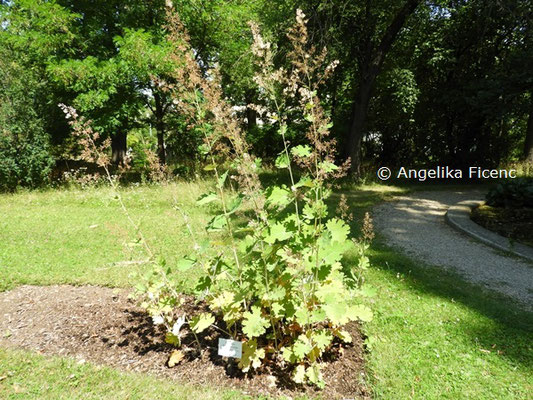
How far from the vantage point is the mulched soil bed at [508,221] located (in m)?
5.81

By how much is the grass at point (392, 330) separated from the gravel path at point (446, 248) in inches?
13.2

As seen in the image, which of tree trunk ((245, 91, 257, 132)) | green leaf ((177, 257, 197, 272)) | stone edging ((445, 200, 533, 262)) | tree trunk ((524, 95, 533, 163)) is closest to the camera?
green leaf ((177, 257, 197, 272))

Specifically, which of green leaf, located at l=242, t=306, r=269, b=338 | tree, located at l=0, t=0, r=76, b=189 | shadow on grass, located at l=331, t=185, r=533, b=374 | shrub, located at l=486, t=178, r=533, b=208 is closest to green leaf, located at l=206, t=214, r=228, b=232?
green leaf, located at l=242, t=306, r=269, b=338

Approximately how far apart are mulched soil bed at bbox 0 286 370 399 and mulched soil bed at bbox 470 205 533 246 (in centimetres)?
458

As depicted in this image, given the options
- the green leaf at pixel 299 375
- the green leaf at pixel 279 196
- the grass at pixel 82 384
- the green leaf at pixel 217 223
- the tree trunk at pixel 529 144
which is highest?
the tree trunk at pixel 529 144

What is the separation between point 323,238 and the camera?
2027 mm

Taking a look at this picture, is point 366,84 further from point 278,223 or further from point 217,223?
point 217,223

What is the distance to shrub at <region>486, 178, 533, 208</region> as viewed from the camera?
709cm

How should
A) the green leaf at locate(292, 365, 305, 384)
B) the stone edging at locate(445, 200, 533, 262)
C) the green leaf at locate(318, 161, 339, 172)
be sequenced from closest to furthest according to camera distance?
the green leaf at locate(318, 161, 339, 172)
the green leaf at locate(292, 365, 305, 384)
the stone edging at locate(445, 200, 533, 262)

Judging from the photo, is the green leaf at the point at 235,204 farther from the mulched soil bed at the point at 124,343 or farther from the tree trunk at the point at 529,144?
the tree trunk at the point at 529,144

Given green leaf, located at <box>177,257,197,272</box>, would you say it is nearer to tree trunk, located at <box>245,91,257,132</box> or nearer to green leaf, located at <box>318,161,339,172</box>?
green leaf, located at <box>318,161,339,172</box>

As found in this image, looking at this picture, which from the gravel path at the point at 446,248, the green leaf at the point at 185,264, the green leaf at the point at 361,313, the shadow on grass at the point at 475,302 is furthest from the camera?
the gravel path at the point at 446,248

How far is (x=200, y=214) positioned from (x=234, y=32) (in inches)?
288

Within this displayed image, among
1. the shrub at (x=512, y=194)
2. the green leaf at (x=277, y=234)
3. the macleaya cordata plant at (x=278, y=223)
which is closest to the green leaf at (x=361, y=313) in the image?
the macleaya cordata plant at (x=278, y=223)
